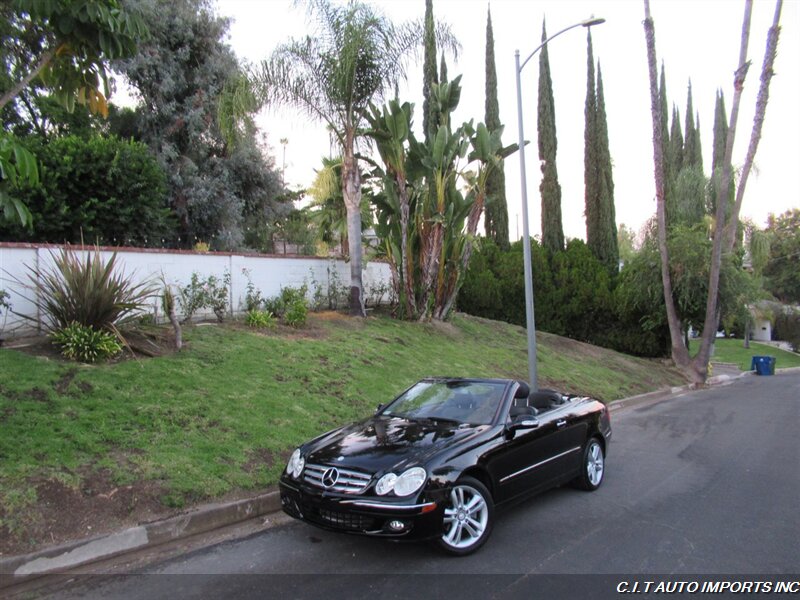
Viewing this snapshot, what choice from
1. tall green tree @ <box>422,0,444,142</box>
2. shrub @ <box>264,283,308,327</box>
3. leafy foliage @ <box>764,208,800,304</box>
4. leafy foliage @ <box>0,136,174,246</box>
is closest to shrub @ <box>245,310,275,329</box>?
shrub @ <box>264,283,308,327</box>

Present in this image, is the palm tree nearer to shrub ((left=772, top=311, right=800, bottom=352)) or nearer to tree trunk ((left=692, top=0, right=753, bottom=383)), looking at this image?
tree trunk ((left=692, top=0, right=753, bottom=383))

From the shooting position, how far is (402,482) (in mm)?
4672

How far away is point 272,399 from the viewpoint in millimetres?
8469

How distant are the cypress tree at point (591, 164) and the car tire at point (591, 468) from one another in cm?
2153

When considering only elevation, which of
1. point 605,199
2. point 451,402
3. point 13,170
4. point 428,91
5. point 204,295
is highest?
point 428,91

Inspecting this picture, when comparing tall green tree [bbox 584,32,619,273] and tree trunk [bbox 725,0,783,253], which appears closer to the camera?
tree trunk [bbox 725,0,783,253]

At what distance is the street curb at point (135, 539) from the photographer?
176 inches

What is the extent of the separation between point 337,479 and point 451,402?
1758 millimetres

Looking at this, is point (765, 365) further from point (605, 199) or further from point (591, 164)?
point (591, 164)

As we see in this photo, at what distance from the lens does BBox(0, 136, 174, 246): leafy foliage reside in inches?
544

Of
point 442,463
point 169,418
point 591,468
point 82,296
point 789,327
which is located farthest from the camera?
point 789,327

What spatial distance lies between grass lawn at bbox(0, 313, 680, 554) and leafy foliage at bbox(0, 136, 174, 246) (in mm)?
5417

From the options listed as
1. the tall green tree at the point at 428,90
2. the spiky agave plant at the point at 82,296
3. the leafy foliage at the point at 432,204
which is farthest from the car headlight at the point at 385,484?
the tall green tree at the point at 428,90

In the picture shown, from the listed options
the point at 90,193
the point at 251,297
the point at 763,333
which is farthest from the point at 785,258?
the point at 90,193
